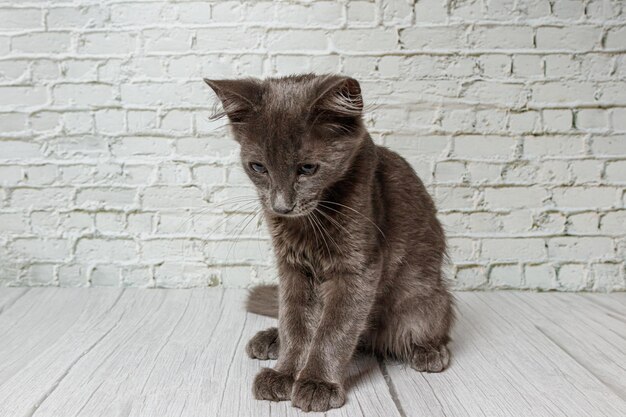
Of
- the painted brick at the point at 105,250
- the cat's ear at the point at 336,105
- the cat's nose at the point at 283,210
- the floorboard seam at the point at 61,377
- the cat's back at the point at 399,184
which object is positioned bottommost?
the floorboard seam at the point at 61,377

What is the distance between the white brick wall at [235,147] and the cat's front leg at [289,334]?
816 mm

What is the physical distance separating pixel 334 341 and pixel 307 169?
1.41 ft

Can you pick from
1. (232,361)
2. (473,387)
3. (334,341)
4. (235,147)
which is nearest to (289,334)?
(334,341)

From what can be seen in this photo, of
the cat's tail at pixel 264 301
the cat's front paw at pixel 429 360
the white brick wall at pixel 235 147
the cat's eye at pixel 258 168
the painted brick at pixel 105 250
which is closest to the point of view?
the cat's eye at pixel 258 168

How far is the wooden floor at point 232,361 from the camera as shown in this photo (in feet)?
5.08

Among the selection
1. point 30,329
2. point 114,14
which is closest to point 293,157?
point 30,329

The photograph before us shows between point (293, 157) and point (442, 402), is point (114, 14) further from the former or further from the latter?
point (442, 402)

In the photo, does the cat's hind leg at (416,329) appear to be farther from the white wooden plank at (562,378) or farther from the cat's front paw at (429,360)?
the white wooden plank at (562,378)

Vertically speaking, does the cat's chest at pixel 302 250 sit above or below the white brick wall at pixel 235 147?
below

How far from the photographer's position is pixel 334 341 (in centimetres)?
159

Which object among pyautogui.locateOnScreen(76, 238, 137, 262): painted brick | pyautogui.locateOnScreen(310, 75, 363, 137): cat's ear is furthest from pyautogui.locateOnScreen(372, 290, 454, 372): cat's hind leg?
pyautogui.locateOnScreen(76, 238, 137, 262): painted brick

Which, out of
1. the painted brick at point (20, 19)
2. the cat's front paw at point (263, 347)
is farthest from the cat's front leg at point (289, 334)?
the painted brick at point (20, 19)

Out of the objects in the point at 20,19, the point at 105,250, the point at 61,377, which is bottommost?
the point at 61,377

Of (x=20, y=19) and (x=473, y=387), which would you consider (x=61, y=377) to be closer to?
(x=473, y=387)
